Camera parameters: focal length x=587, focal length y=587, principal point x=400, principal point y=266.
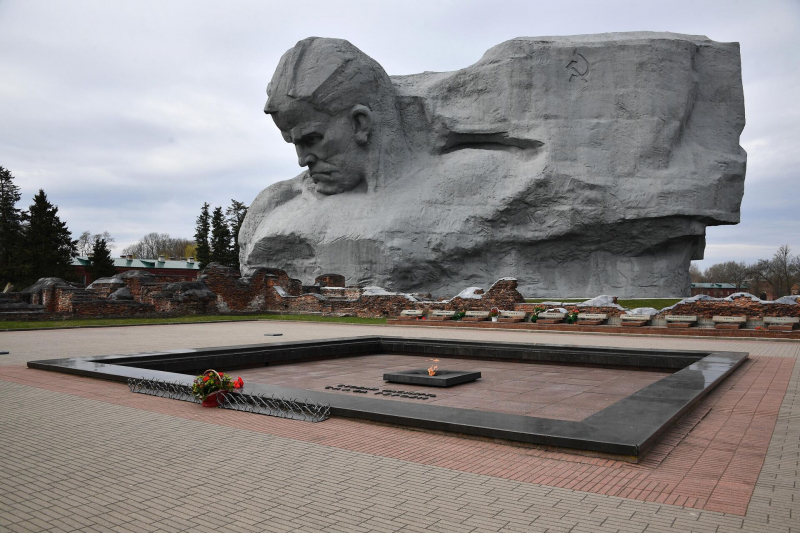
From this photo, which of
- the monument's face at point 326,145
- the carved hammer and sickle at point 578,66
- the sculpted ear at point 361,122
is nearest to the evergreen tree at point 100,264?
the monument's face at point 326,145

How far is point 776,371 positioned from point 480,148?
96.4ft

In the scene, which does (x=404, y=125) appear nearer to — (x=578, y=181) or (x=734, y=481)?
(x=578, y=181)

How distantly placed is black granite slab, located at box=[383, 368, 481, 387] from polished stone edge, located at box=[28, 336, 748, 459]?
1926 millimetres

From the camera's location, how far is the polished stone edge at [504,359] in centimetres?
448

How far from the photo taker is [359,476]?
388 cm

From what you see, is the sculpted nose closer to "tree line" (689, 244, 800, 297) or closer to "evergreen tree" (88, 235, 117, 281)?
"evergreen tree" (88, 235, 117, 281)

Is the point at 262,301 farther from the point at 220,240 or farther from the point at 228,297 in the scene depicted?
the point at 220,240

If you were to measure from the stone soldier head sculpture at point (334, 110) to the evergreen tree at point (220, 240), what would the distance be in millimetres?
19524

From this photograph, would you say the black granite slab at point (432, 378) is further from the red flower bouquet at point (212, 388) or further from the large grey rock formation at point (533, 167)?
the large grey rock formation at point (533, 167)

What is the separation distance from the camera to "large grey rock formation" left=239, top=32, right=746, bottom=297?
31.8 m

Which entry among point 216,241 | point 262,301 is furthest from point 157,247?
point 262,301

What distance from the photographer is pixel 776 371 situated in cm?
848

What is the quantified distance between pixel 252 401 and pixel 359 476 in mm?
2476

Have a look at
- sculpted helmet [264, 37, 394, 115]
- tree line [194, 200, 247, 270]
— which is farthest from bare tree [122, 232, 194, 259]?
sculpted helmet [264, 37, 394, 115]
